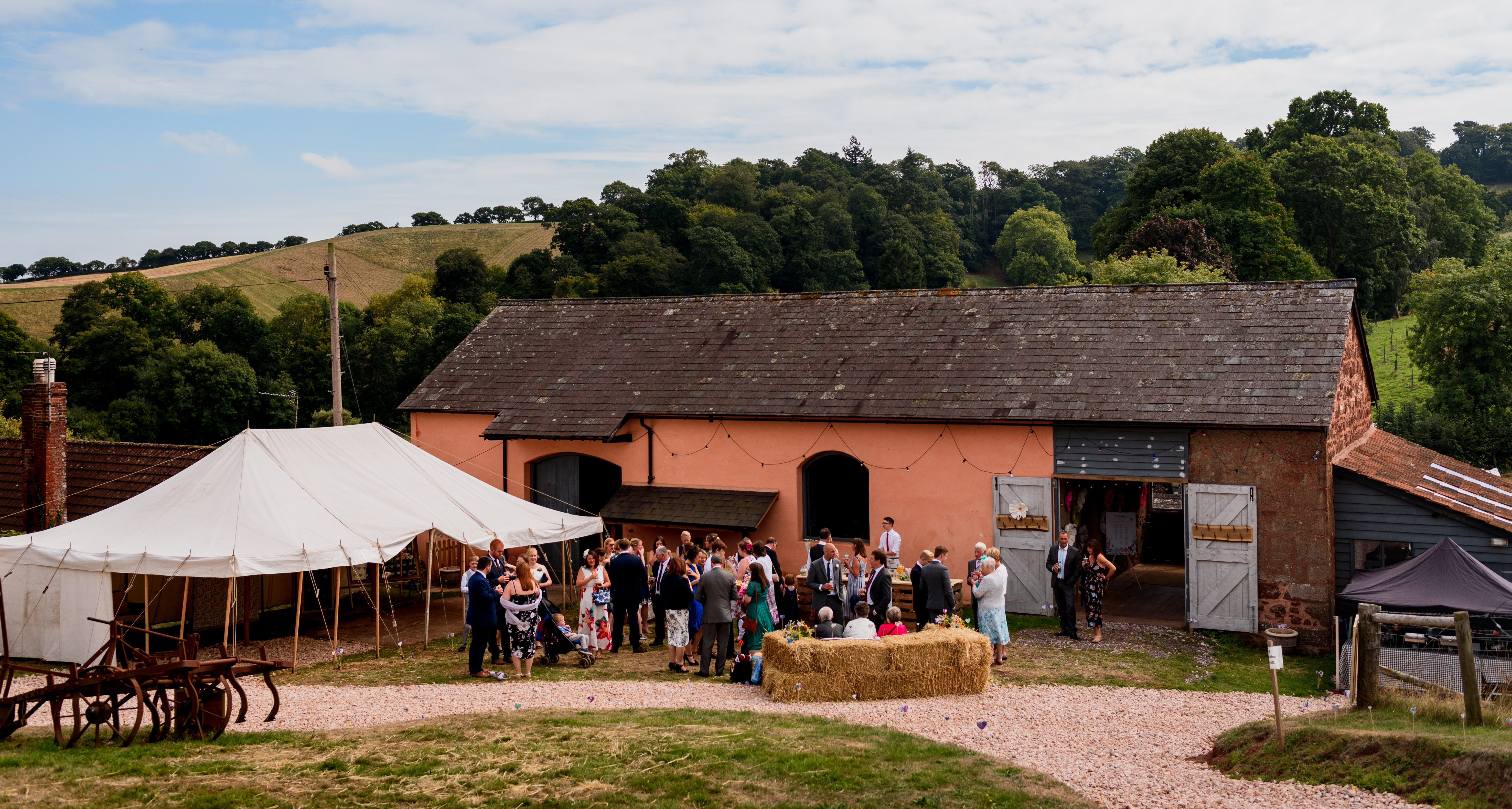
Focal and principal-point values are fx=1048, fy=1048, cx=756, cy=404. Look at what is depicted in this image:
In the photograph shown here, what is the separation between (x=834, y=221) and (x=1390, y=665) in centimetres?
5095

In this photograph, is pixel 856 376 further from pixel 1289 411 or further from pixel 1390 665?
pixel 1390 665

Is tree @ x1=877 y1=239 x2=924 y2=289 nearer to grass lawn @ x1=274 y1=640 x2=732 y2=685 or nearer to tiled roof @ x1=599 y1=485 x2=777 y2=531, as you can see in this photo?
tiled roof @ x1=599 y1=485 x2=777 y2=531

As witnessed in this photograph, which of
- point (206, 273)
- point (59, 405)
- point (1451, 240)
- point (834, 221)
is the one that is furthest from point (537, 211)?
point (59, 405)

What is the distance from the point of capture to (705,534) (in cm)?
1756

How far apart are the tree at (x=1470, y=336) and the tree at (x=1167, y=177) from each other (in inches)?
600

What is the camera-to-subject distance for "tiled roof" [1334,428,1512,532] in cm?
1342

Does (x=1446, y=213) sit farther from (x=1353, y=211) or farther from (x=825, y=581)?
(x=825, y=581)

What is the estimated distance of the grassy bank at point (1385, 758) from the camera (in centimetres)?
639

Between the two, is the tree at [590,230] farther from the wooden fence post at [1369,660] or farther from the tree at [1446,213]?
the wooden fence post at [1369,660]

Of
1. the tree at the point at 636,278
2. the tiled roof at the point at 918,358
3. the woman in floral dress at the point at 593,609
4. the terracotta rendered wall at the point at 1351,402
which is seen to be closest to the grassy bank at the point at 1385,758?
the tiled roof at the point at 918,358

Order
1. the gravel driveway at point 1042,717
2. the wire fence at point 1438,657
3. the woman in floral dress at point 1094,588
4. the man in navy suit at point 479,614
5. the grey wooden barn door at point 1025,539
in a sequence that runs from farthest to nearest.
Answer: the grey wooden barn door at point 1025,539
the woman in floral dress at point 1094,588
the man in navy suit at point 479,614
the wire fence at point 1438,657
the gravel driveway at point 1042,717

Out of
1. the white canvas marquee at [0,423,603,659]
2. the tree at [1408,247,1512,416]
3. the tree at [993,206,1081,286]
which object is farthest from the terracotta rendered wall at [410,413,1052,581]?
the tree at [993,206,1081,286]

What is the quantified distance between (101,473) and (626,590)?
11.3 m

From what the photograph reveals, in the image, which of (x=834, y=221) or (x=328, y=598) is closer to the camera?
(x=328, y=598)
